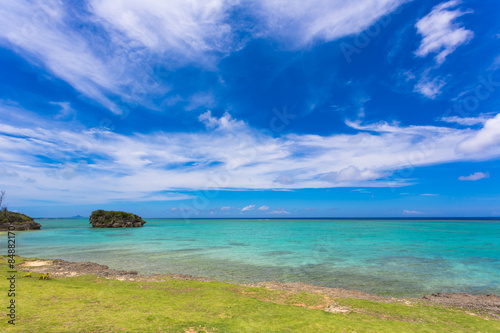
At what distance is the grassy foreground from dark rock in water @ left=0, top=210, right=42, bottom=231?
11620cm

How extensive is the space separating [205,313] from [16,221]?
134206 mm

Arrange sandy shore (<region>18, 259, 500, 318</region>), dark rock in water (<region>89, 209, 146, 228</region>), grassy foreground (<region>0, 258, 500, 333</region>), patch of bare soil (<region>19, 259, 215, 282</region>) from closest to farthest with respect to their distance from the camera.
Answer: grassy foreground (<region>0, 258, 500, 333</region>) < sandy shore (<region>18, 259, 500, 318</region>) < patch of bare soil (<region>19, 259, 215, 282</region>) < dark rock in water (<region>89, 209, 146, 228</region>)

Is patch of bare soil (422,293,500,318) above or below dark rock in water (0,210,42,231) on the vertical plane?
below

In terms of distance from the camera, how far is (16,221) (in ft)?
338

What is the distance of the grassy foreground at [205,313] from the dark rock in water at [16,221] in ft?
381

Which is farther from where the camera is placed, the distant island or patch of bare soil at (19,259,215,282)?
the distant island

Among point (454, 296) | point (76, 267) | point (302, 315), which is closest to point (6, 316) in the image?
point (302, 315)

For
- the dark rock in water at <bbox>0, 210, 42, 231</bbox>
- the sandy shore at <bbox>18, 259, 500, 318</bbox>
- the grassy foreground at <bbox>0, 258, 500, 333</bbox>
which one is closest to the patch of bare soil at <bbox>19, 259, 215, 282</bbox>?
the sandy shore at <bbox>18, 259, 500, 318</bbox>

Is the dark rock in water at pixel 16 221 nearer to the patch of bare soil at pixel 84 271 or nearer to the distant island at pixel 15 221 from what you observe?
the distant island at pixel 15 221

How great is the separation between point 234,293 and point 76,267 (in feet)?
64.8

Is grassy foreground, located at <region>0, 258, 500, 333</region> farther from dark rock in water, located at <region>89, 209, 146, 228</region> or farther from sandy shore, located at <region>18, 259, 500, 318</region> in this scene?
dark rock in water, located at <region>89, 209, 146, 228</region>

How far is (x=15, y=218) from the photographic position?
104 m

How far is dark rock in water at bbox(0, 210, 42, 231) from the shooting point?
96.9 metres

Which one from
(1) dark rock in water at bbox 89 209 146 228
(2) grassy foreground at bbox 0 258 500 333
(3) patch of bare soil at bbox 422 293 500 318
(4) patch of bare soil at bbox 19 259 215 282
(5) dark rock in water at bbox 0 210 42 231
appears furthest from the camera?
(1) dark rock in water at bbox 89 209 146 228
